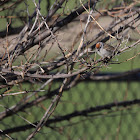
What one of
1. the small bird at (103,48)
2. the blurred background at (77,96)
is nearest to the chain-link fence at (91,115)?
the blurred background at (77,96)

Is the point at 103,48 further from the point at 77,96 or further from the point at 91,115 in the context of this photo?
the point at 77,96

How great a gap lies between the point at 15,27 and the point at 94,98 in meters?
1.96

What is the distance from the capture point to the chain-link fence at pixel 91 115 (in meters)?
2.41

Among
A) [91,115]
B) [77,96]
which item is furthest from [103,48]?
[77,96]

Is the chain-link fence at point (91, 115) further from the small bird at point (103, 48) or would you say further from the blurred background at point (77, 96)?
the small bird at point (103, 48)

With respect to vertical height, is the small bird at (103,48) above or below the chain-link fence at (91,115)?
above

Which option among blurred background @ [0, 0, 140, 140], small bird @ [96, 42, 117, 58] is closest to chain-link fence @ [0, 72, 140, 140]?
blurred background @ [0, 0, 140, 140]

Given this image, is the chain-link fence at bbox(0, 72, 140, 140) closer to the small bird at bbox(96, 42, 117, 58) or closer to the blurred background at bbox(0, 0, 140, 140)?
the blurred background at bbox(0, 0, 140, 140)

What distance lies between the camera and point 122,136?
3096 millimetres

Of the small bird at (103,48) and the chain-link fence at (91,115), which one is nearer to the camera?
the small bird at (103,48)

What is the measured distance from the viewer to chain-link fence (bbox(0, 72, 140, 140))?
7.91 feet

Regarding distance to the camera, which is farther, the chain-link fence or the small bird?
the chain-link fence

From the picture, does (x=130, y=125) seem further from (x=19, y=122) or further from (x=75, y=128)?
(x=19, y=122)

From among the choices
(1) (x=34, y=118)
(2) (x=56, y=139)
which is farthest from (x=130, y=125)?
(1) (x=34, y=118)
